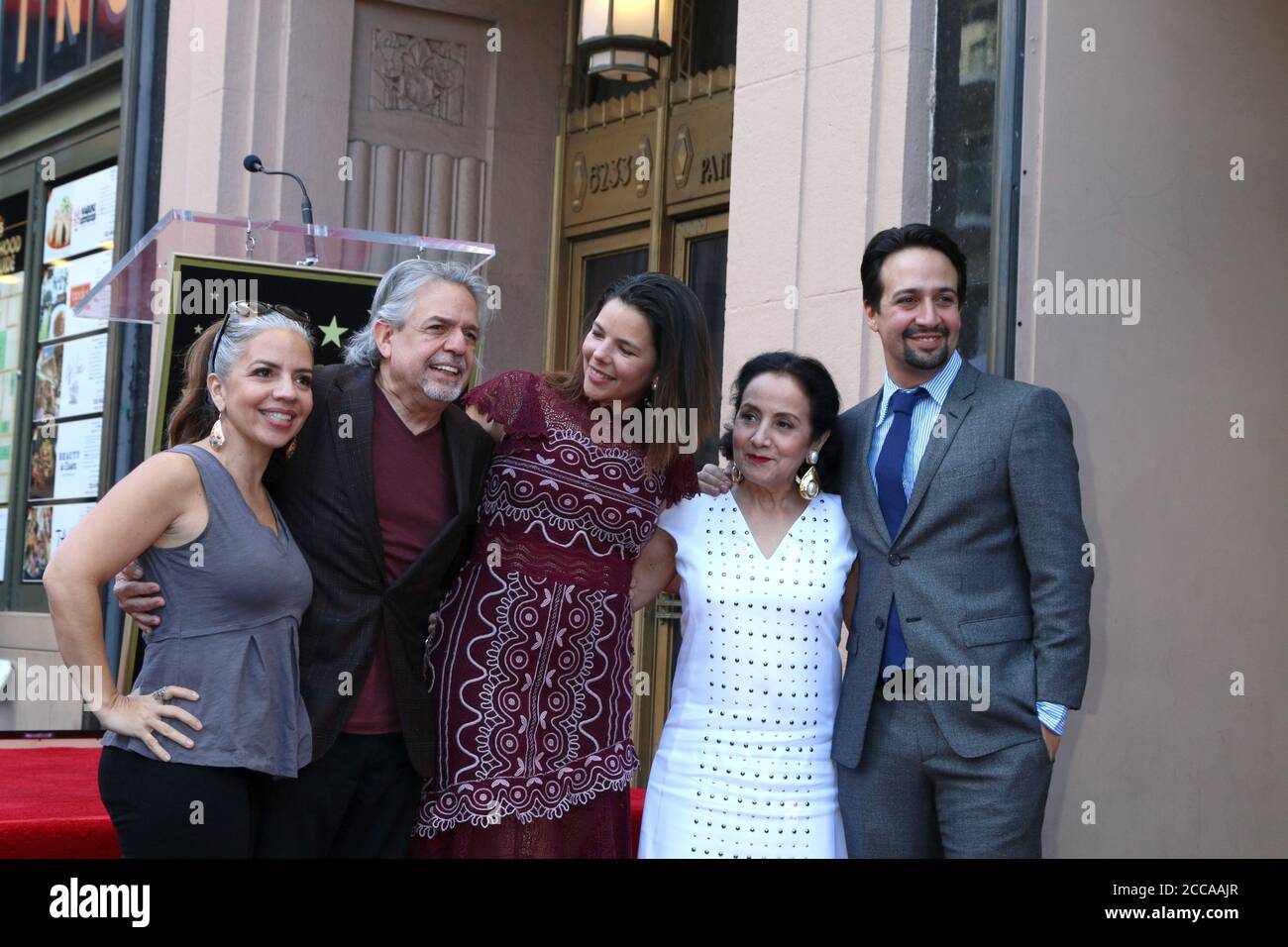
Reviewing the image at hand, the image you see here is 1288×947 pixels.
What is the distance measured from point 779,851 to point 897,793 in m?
0.30

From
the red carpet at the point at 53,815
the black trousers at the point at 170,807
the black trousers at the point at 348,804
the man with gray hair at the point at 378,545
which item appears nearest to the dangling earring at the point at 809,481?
the man with gray hair at the point at 378,545

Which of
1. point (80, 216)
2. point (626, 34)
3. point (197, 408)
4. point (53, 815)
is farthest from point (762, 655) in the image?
point (80, 216)

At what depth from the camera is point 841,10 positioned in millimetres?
5613

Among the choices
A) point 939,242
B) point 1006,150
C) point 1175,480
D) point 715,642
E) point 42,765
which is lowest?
point 42,765

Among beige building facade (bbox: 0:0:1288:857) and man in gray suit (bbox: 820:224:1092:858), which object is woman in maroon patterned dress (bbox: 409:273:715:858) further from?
beige building facade (bbox: 0:0:1288:857)

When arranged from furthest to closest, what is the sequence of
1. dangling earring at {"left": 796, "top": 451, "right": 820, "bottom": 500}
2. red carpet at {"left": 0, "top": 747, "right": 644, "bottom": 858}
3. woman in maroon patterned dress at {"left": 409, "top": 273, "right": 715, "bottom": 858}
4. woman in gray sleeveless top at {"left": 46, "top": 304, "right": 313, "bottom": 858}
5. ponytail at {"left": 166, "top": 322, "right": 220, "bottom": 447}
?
red carpet at {"left": 0, "top": 747, "right": 644, "bottom": 858}
dangling earring at {"left": 796, "top": 451, "right": 820, "bottom": 500}
woman in maroon patterned dress at {"left": 409, "top": 273, "right": 715, "bottom": 858}
ponytail at {"left": 166, "top": 322, "right": 220, "bottom": 447}
woman in gray sleeveless top at {"left": 46, "top": 304, "right": 313, "bottom": 858}

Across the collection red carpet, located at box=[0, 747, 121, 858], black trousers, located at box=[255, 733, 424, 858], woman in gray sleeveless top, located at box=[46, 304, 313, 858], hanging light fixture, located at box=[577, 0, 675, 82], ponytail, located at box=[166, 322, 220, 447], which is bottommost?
red carpet, located at box=[0, 747, 121, 858]

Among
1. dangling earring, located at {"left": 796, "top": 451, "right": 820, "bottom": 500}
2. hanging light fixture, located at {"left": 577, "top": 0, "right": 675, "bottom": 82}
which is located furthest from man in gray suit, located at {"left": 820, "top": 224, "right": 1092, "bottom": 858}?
hanging light fixture, located at {"left": 577, "top": 0, "right": 675, "bottom": 82}

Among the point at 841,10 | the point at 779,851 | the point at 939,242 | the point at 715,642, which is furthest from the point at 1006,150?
the point at 779,851

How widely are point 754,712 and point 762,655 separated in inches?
5.2

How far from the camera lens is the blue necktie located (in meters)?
3.71

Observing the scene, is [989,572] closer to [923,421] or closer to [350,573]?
[923,421]

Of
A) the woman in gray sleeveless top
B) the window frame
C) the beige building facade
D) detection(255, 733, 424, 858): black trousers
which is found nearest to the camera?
the woman in gray sleeveless top
